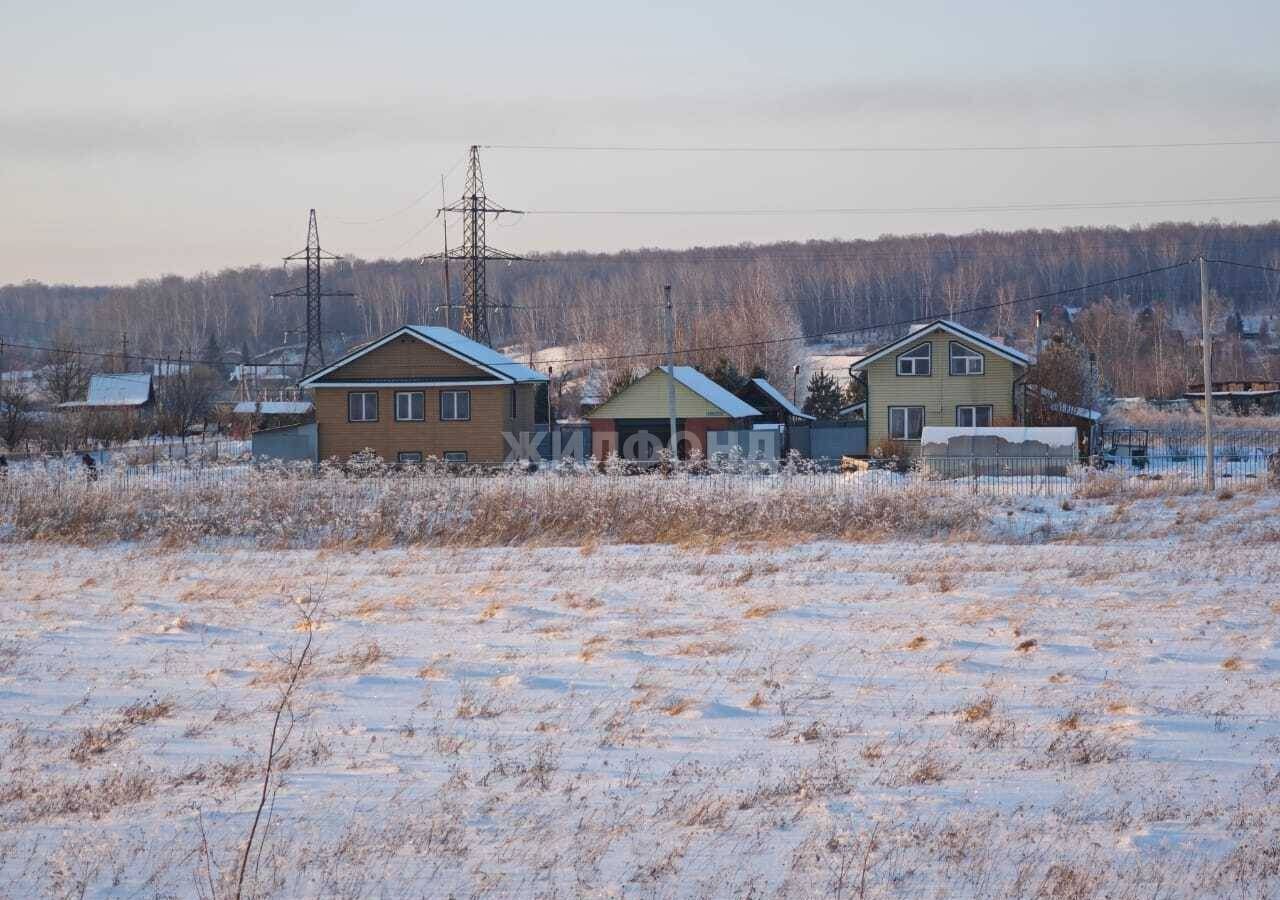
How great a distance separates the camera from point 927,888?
563 centimetres

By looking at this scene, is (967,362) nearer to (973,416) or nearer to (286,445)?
(973,416)

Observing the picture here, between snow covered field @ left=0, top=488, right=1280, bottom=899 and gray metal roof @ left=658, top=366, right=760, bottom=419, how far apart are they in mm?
27078

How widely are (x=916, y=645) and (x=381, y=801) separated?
5531 mm

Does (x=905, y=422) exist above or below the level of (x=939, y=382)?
below

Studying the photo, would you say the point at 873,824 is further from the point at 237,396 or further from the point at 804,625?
the point at 237,396

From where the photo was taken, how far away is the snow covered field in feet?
19.4

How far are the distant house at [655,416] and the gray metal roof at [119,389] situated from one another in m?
39.5

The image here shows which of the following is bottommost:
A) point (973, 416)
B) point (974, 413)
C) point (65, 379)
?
point (973, 416)

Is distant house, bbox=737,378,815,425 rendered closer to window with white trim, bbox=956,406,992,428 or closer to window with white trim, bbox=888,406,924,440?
window with white trim, bbox=888,406,924,440

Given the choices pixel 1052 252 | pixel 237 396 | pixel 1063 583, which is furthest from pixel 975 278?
pixel 1063 583

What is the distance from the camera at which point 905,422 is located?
139 ft

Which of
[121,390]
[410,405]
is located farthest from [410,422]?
[121,390]

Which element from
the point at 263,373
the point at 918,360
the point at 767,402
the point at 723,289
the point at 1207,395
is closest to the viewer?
the point at 1207,395

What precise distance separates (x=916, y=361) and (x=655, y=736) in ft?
117
